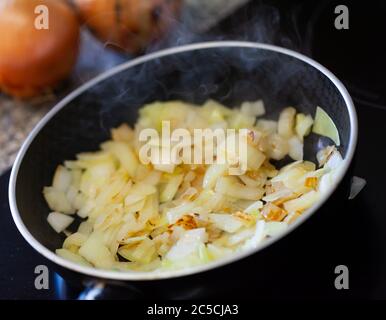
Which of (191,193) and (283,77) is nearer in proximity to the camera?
(191,193)

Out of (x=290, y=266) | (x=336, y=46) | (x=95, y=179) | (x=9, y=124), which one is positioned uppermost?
(x=336, y=46)

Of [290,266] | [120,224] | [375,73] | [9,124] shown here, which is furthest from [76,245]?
[375,73]

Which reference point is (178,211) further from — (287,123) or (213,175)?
(287,123)

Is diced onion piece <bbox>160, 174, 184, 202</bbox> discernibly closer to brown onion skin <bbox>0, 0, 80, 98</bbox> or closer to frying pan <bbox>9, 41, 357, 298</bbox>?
frying pan <bbox>9, 41, 357, 298</bbox>

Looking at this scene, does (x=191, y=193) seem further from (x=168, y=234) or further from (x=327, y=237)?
(x=327, y=237)

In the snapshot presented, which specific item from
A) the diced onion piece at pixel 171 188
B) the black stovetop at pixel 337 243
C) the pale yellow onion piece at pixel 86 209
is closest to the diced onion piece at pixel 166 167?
the diced onion piece at pixel 171 188

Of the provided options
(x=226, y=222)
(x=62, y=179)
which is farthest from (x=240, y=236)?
(x=62, y=179)

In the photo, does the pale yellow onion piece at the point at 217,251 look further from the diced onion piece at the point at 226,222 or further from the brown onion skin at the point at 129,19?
the brown onion skin at the point at 129,19
